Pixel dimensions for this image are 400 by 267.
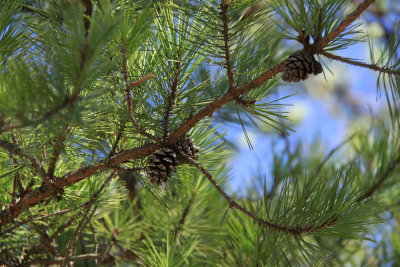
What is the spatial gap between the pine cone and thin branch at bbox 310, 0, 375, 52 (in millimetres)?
19

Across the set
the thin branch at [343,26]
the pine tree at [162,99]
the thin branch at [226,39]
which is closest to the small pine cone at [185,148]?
the pine tree at [162,99]

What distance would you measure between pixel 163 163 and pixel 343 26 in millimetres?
311

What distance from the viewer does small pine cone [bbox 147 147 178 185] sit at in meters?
0.65

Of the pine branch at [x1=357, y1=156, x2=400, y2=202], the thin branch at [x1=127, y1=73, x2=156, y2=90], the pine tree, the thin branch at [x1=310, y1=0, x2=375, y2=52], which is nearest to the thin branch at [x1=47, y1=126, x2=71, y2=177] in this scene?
the pine tree

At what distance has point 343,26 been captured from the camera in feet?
1.74

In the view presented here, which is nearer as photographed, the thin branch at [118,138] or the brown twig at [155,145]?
the brown twig at [155,145]

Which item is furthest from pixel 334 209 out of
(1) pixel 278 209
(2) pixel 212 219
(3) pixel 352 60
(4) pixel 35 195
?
(2) pixel 212 219

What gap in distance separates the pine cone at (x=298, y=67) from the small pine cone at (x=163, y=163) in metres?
0.21

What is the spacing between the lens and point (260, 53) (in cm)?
72

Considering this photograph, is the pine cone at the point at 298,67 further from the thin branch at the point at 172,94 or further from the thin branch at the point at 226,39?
the thin branch at the point at 172,94

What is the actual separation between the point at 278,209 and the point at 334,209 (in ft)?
0.28

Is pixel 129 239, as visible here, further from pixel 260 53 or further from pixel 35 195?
pixel 260 53

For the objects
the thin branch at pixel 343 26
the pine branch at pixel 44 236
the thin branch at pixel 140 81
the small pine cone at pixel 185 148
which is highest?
the thin branch at pixel 343 26

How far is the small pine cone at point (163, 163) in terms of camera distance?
0.65 metres
